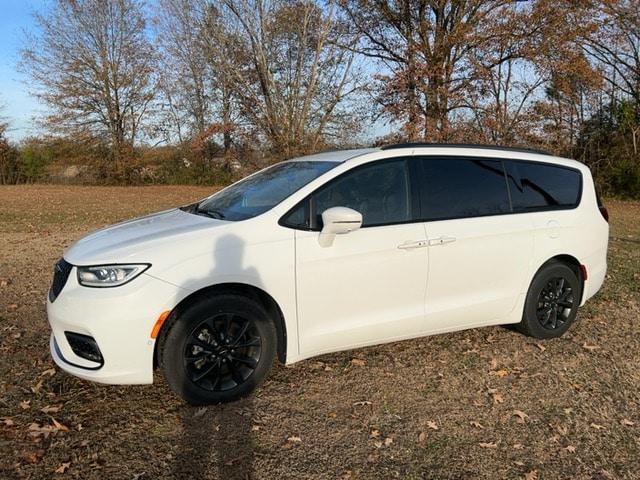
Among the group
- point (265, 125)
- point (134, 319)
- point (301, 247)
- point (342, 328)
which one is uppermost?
point (265, 125)

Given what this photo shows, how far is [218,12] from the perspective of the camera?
25.7 m

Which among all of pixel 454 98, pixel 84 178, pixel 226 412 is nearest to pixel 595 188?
pixel 226 412

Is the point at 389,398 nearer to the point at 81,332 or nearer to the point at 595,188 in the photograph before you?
the point at 81,332

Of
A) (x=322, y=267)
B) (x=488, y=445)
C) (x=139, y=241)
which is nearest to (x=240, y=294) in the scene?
(x=322, y=267)

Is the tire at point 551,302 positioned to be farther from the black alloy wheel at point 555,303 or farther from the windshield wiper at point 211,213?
the windshield wiper at point 211,213

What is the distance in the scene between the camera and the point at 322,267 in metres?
3.54

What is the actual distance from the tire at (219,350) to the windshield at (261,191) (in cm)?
69

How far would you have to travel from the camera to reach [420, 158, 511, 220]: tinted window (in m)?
4.03

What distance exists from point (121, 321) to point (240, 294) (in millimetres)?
746

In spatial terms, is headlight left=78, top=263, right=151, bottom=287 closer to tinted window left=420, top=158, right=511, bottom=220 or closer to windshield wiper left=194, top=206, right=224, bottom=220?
windshield wiper left=194, top=206, right=224, bottom=220

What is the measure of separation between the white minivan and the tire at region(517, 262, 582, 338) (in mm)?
15

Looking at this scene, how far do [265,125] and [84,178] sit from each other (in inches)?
492

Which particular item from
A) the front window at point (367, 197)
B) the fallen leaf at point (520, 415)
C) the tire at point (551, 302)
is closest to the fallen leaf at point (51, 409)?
the front window at point (367, 197)

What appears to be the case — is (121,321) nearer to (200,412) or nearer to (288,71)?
(200,412)
